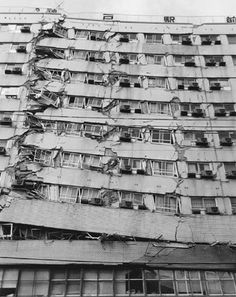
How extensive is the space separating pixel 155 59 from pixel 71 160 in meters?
10.7

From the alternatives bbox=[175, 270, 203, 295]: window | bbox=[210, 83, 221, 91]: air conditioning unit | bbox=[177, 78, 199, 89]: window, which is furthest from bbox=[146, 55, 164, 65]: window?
bbox=[175, 270, 203, 295]: window

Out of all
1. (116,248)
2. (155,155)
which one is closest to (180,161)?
(155,155)

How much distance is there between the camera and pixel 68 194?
74.3ft

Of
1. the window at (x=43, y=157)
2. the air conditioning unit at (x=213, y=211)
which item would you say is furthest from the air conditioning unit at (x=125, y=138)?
the air conditioning unit at (x=213, y=211)

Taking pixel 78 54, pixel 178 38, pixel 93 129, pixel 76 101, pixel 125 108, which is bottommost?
pixel 93 129

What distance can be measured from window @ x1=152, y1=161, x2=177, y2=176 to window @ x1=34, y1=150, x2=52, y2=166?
6453mm

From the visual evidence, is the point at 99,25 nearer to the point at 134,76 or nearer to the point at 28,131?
the point at 134,76

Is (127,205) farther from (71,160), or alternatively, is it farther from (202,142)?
(202,142)

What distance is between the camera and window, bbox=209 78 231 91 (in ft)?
88.7

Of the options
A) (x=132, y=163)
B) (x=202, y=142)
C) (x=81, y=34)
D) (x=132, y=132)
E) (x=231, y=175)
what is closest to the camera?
(x=231, y=175)

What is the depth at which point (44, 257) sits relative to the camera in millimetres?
19250

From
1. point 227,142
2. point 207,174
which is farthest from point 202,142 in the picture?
point 207,174

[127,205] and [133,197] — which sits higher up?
[133,197]

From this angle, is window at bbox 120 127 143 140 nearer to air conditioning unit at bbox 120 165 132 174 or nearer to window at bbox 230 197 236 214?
air conditioning unit at bbox 120 165 132 174
